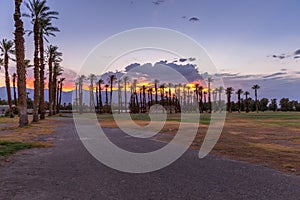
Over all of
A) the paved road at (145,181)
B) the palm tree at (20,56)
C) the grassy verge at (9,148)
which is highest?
the palm tree at (20,56)


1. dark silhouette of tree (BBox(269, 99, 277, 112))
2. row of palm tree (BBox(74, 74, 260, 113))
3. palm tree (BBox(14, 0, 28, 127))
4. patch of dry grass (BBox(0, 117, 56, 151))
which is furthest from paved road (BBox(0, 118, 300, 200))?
dark silhouette of tree (BBox(269, 99, 277, 112))

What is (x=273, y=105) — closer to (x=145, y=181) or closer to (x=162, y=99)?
(x=162, y=99)

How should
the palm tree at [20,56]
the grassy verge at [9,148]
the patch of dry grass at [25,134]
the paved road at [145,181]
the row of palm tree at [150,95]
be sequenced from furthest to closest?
the row of palm tree at [150,95], the palm tree at [20,56], the patch of dry grass at [25,134], the grassy verge at [9,148], the paved road at [145,181]

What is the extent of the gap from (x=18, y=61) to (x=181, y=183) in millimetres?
22060

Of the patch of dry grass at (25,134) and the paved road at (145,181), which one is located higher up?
the patch of dry grass at (25,134)

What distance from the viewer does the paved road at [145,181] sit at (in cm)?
588

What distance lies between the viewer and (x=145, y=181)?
6980 mm

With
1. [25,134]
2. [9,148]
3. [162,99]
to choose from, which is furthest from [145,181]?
[162,99]

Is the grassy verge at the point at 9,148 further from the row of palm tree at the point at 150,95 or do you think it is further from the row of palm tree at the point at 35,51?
the row of palm tree at the point at 150,95

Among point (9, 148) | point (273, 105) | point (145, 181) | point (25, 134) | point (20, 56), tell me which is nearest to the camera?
point (145, 181)

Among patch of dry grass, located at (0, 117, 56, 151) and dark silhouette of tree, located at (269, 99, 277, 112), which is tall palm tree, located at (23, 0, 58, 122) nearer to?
patch of dry grass, located at (0, 117, 56, 151)

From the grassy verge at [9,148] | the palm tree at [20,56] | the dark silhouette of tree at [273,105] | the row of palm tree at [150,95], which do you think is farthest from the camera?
the dark silhouette of tree at [273,105]

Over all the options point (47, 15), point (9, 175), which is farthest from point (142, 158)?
point (47, 15)

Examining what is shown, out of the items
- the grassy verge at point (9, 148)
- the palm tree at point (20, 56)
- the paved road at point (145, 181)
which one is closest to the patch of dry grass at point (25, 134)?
the grassy verge at point (9, 148)
